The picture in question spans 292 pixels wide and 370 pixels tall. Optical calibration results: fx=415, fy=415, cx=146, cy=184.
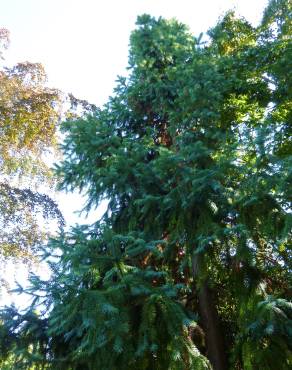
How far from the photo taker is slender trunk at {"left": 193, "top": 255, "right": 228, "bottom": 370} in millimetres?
5875

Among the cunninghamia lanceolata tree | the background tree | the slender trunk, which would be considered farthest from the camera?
the background tree

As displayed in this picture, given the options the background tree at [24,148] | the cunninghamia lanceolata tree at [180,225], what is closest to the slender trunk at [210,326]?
the cunninghamia lanceolata tree at [180,225]

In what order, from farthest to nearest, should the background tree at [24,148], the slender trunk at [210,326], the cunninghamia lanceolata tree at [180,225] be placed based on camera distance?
the background tree at [24,148]
the slender trunk at [210,326]
the cunninghamia lanceolata tree at [180,225]

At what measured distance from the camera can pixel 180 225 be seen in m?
5.76

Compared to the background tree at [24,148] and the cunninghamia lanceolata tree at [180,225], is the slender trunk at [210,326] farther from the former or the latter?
the background tree at [24,148]

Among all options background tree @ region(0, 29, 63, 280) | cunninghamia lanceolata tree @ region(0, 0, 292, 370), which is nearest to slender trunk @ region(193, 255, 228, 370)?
cunninghamia lanceolata tree @ region(0, 0, 292, 370)

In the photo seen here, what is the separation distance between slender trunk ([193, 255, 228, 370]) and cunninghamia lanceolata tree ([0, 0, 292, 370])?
2 cm

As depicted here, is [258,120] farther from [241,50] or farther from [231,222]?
[231,222]

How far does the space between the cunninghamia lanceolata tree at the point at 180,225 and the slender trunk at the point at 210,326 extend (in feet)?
0.06

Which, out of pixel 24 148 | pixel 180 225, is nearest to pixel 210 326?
pixel 180 225

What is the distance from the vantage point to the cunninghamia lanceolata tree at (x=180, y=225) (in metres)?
4.69

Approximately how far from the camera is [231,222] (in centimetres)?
593

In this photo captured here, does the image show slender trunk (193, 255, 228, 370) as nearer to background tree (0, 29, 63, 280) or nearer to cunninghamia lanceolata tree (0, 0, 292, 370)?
cunninghamia lanceolata tree (0, 0, 292, 370)

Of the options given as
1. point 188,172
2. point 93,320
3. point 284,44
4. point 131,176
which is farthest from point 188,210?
point 284,44
